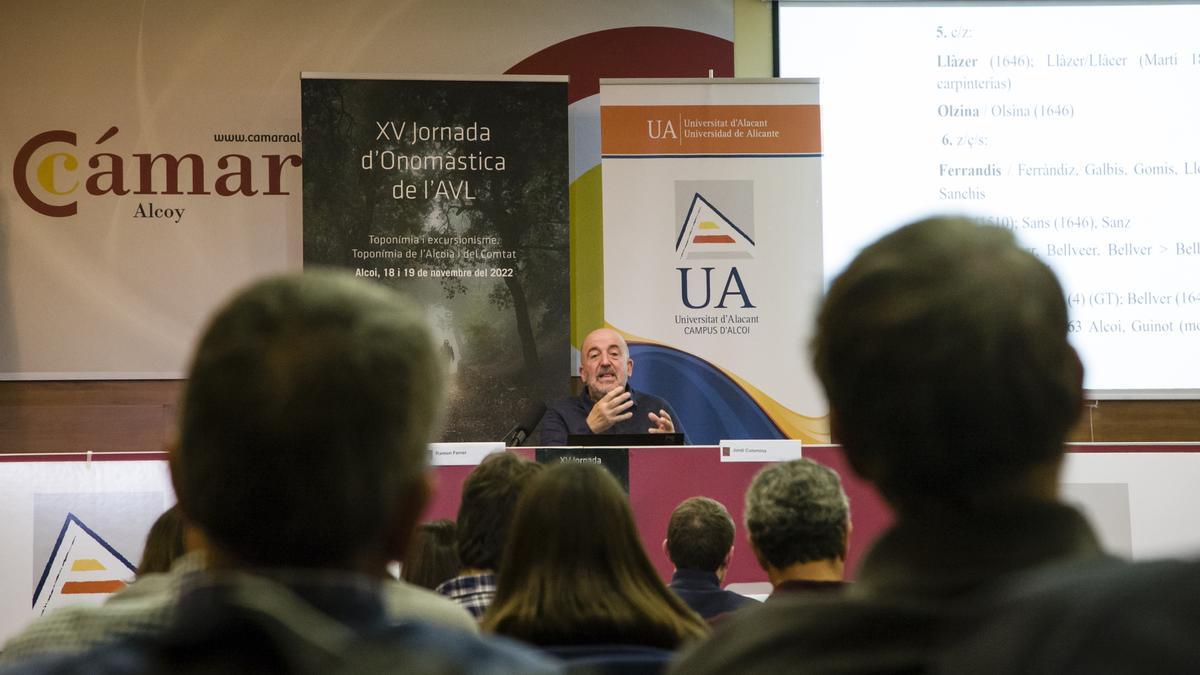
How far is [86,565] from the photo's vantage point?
4473 millimetres

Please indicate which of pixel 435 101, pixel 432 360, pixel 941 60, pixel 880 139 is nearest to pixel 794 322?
pixel 880 139

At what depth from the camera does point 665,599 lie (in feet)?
6.37

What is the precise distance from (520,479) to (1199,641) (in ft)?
7.20

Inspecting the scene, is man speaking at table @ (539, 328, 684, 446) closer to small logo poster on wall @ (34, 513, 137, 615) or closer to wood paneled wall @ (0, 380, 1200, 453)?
small logo poster on wall @ (34, 513, 137, 615)

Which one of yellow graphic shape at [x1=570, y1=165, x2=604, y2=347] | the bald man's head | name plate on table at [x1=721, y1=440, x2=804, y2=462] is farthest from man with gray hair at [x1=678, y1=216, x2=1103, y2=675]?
yellow graphic shape at [x1=570, y1=165, x2=604, y2=347]

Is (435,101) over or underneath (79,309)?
over

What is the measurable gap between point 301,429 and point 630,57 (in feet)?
22.8

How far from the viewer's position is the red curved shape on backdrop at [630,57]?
7.42 m

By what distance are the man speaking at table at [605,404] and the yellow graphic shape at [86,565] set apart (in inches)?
90.5

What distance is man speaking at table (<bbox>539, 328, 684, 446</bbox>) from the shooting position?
20.4 ft

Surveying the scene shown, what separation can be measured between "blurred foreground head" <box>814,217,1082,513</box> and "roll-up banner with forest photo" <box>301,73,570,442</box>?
6.12 m

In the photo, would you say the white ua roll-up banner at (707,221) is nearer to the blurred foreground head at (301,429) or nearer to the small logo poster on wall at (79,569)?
the small logo poster on wall at (79,569)

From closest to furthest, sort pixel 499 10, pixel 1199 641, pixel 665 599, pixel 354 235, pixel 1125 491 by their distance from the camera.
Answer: pixel 1199 641 → pixel 665 599 → pixel 1125 491 → pixel 354 235 → pixel 499 10

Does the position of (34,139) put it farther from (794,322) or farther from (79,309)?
(794,322)
